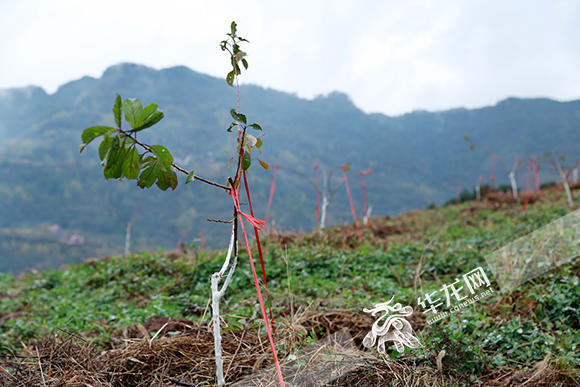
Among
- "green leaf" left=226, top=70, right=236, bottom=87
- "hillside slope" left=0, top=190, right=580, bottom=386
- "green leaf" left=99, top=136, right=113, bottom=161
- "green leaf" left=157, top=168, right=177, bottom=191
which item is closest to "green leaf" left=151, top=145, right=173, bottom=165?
"green leaf" left=157, top=168, right=177, bottom=191

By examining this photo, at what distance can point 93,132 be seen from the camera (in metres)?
1.11

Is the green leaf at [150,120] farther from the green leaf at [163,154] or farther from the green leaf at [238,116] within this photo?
the green leaf at [238,116]

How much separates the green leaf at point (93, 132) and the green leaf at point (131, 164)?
0.11m

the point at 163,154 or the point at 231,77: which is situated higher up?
the point at 231,77

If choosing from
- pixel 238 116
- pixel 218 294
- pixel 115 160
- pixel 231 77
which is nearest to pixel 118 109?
pixel 115 160

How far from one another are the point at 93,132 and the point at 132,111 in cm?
12

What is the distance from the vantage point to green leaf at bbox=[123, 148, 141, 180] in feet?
4.04

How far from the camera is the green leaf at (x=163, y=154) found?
1.24m

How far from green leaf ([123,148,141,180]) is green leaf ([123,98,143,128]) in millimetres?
113

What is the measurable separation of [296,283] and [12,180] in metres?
37.9

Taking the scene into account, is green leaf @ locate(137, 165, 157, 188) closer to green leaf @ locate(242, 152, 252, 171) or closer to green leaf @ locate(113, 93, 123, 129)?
green leaf @ locate(113, 93, 123, 129)

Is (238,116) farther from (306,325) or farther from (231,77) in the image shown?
(306,325)

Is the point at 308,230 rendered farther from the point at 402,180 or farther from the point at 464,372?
the point at 402,180

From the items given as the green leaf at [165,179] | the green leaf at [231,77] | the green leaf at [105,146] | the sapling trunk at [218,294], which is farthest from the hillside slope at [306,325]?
the green leaf at [231,77]
